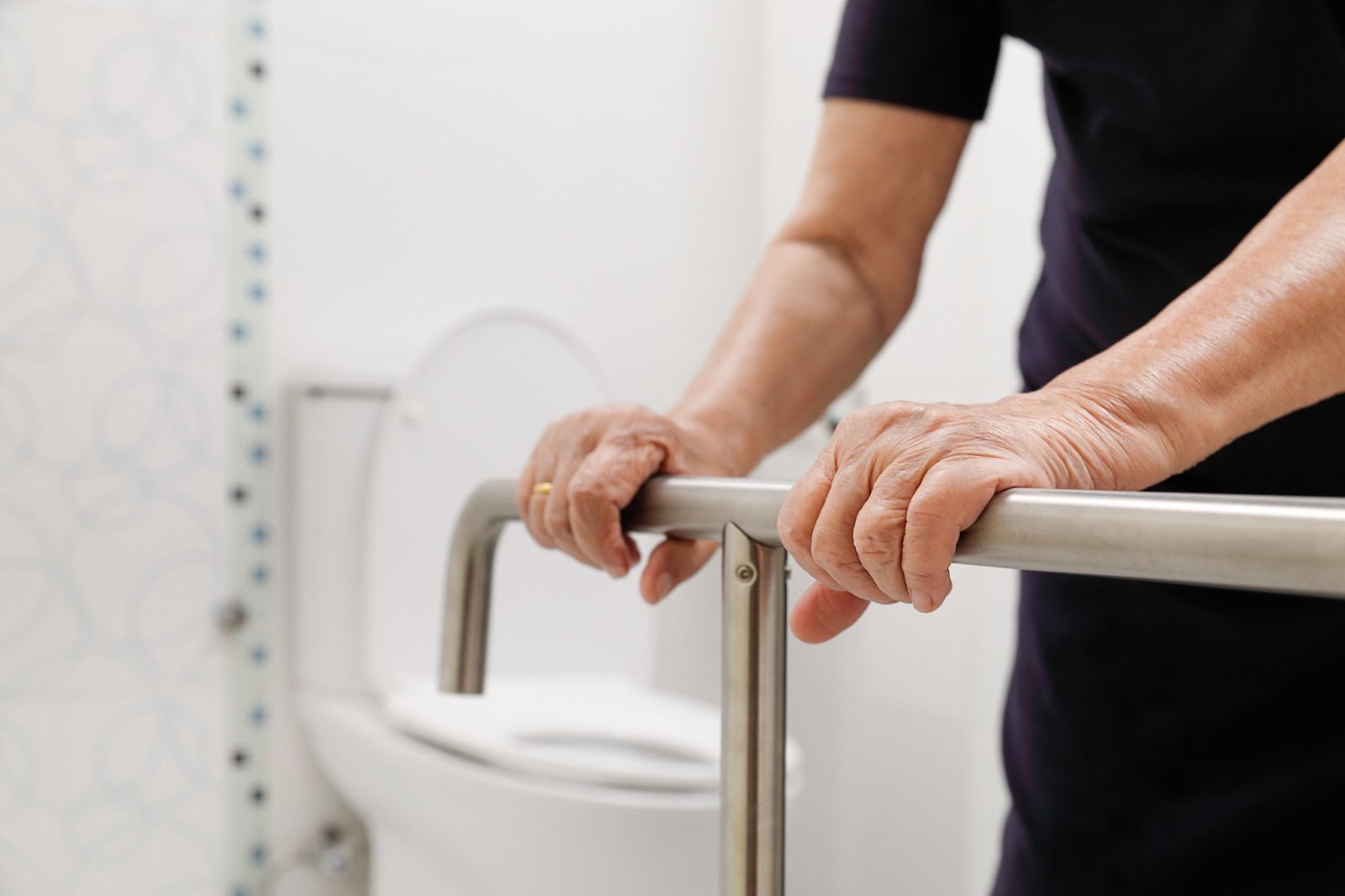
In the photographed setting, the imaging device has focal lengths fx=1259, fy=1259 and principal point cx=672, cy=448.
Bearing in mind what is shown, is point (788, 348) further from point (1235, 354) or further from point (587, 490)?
point (1235, 354)

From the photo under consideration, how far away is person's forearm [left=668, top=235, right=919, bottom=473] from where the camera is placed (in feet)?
2.08

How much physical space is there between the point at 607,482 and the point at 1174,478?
30cm

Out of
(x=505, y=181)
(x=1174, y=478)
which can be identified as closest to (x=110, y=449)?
(x=505, y=181)

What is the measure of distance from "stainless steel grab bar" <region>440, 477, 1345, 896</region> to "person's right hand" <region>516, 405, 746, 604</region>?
0.01m

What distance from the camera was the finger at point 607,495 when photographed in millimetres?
497

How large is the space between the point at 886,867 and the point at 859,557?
0.49 metres

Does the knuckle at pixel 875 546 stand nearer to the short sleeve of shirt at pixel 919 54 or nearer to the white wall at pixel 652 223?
the short sleeve of shirt at pixel 919 54

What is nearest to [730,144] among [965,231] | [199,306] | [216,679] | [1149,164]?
[965,231]

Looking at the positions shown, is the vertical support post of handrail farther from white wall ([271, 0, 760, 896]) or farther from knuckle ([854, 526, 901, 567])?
white wall ([271, 0, 760, 896])

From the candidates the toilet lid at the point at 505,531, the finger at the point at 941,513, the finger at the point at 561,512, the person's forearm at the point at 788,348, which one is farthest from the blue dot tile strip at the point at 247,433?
the finger at the point at 941,513

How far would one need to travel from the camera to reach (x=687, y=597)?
1305 millimetres

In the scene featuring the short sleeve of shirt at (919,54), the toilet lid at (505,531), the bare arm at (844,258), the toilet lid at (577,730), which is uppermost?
the short sleeve of shirt at (919,54)

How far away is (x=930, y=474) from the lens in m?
0.32

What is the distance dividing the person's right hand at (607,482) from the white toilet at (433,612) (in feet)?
2.11
